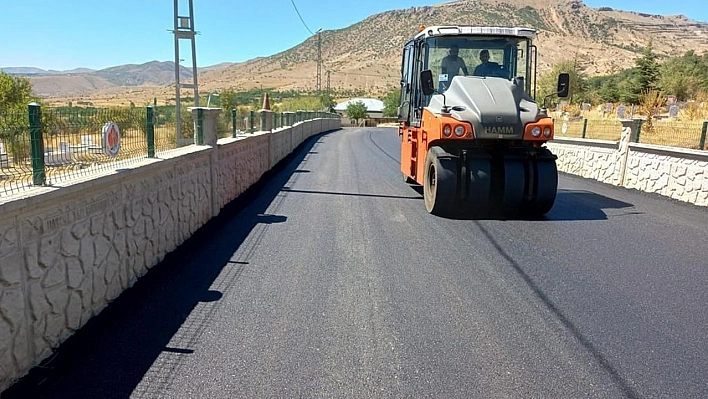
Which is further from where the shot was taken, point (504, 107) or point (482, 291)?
point (504, 107)

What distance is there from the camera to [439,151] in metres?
9.15

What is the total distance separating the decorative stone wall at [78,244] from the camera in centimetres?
343

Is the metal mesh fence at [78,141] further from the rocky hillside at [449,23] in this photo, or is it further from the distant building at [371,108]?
the rocky hillside at [449,23]

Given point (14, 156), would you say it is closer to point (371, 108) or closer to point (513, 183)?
point (513, 183)

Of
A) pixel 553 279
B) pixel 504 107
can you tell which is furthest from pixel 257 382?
pixel 504 107

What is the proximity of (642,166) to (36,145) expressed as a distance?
1222cm

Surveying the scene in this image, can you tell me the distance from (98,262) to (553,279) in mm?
4641

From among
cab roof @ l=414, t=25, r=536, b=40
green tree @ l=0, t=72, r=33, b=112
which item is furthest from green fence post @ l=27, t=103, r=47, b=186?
green tree @ l=0, t=72, r=33, b=112

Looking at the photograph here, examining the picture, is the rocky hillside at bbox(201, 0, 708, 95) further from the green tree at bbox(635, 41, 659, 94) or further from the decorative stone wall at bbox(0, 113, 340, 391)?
the decorative stone wall at bbox(0, 113, 340, 391)

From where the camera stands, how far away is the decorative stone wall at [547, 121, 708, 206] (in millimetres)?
10367

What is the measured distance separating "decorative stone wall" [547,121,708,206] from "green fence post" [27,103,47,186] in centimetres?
1090

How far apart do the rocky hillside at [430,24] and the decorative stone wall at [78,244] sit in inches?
4322

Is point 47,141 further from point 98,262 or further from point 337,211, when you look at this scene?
point 337,211

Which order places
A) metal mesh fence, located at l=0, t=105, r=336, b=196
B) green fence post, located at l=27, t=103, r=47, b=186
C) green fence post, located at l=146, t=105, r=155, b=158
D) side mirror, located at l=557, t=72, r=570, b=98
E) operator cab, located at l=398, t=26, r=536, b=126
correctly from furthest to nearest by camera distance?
operator cab, located at l=398, t=26, r=536, b=126
side mirror, located at l=557, t=72, r=570, b=98
green fence post, located at l=146, t=105, r=155, b=158
green fence post, located at l=27, t=103, r=47, b=186
metal mesh fence, located at l=0, t=105, r=336, b=196
